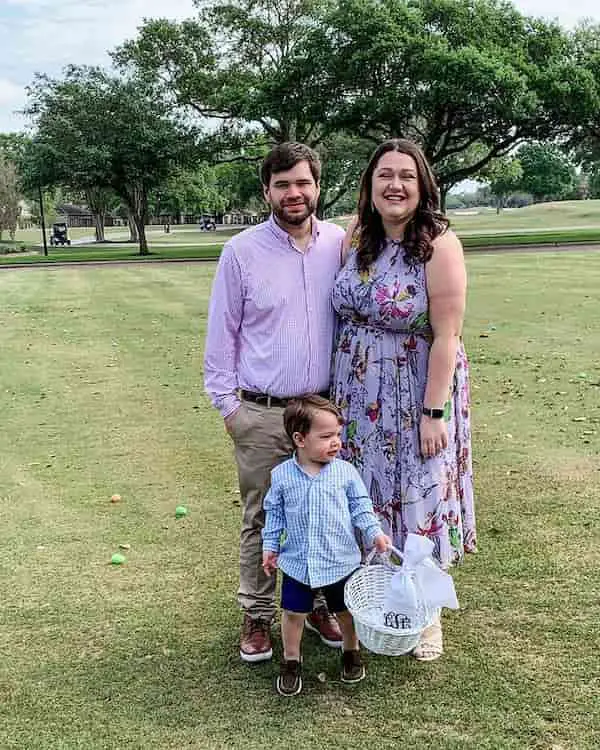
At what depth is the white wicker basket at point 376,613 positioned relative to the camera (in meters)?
2.92

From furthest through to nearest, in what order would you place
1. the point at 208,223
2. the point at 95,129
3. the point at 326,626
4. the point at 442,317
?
the point at 208,223 < the point at 95,129 < the point at 326,626 < the point at 442,317

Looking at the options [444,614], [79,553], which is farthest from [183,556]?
[444,614]

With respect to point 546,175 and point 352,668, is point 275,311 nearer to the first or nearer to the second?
point 352,668

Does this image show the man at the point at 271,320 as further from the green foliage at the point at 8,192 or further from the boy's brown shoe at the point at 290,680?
the green foliage at the point at 8,192

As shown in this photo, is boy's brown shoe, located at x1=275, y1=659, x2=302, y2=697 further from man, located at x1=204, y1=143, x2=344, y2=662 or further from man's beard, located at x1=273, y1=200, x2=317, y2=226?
man's beard, located at x1=273, y1=200, x2=317, y2=226

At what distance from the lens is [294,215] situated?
3238 mm

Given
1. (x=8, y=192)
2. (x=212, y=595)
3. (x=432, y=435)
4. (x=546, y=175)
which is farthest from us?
(x=546, y=175)

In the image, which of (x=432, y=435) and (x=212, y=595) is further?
(x=212, y=595)

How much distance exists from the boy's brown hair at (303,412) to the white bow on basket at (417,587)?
0.56 m

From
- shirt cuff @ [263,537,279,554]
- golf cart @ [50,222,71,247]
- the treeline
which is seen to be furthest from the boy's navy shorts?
golf cart @ [50,222,71,247]

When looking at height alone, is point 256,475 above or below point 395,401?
below

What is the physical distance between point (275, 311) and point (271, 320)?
0.04 m

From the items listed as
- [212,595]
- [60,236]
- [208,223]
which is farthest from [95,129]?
[208,223]

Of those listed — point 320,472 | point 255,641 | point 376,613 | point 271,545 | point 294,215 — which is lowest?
point 255,641
